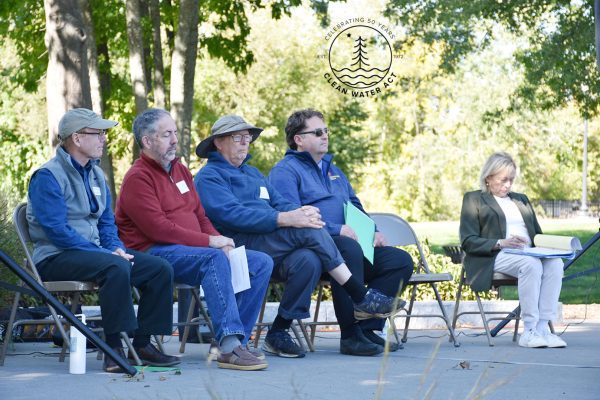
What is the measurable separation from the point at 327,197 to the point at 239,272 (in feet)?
4.51

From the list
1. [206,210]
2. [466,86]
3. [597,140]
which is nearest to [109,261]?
[206,210]

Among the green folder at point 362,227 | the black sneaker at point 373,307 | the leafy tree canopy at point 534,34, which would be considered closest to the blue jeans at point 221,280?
the black sneaker at point 373,307

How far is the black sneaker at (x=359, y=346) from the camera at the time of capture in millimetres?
7109

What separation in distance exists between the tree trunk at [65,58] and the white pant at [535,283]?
4.43 m

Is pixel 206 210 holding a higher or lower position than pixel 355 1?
lower

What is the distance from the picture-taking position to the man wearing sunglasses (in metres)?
7.30

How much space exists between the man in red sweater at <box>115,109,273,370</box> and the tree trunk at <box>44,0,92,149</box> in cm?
330

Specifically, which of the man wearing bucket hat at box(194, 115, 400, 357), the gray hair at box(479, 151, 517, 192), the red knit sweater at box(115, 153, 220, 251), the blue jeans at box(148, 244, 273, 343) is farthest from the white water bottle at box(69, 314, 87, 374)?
the gray hair at box(479, 151, 517, 192)

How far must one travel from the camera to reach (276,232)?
274 inches

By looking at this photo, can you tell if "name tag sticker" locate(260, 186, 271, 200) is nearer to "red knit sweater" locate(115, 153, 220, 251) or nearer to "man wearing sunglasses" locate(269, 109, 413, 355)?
"man wearing sunglasses" locate(269, 109, 413, 355)

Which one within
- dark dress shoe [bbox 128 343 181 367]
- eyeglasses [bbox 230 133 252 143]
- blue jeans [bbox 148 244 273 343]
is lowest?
dark dress shoe [bbox 128 343 181 367]

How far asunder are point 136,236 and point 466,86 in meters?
52.6

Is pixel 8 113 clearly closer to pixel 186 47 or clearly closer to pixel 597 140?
pixel 186 47

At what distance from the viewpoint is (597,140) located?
68.9 metres
